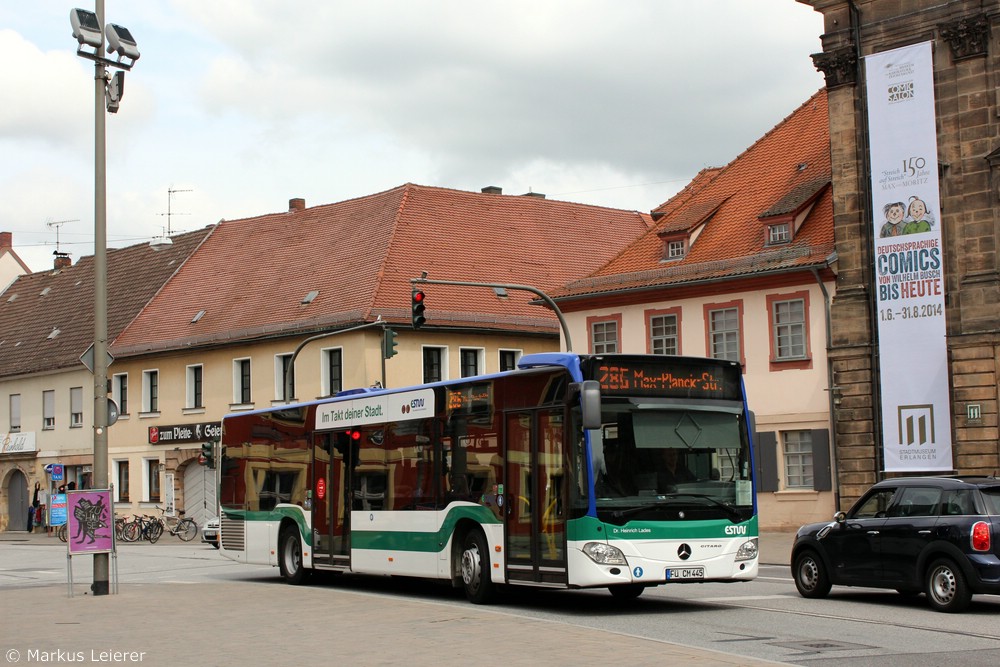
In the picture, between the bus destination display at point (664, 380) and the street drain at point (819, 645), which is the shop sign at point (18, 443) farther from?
the street drain at point (819, 645)

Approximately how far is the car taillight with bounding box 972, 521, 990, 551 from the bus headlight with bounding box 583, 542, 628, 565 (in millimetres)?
4031

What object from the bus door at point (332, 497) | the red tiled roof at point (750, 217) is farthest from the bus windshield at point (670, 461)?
the red tiled roof at point (750, 217)

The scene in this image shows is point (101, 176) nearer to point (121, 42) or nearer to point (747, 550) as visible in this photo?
point (121, 42)

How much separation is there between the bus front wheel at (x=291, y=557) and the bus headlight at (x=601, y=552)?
8168 mm

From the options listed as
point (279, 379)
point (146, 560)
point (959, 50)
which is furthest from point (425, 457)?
point (279, 379)

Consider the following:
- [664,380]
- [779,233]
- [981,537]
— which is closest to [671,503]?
[664,380]

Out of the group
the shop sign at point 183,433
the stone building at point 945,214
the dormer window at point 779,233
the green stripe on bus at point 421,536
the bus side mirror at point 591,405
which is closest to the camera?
the bus side mirror at point 591,405

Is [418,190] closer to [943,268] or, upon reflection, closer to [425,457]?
[943,268]

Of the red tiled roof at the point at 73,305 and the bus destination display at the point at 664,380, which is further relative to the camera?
the red tiled roof at the point at 73,305

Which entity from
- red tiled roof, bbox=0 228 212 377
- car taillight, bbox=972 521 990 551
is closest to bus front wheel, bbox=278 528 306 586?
car taillight, bbox=972 521 990 551

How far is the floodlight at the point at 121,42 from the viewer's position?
68.0 feet

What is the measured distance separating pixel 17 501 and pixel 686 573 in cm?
5042

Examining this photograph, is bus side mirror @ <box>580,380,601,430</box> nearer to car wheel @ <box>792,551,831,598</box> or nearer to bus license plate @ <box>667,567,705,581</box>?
bus license plate @ <box>667,567,705,581</box>

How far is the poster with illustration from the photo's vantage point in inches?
803
